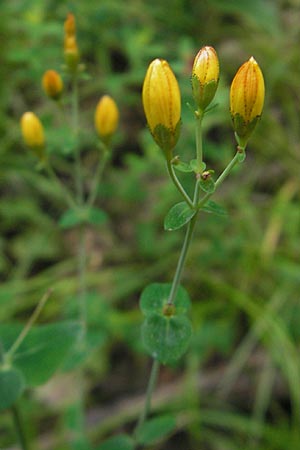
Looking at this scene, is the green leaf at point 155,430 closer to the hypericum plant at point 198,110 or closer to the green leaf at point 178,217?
the hypericum plant at point 198,110

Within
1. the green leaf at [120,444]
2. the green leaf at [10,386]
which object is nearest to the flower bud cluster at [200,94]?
the green leaf at [10,386]

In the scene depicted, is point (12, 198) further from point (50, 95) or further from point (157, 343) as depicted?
point (157, 343)

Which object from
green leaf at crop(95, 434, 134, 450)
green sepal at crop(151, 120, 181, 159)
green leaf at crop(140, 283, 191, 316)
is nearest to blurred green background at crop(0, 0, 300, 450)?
green leaf at crop(95, 434, 134, 450)

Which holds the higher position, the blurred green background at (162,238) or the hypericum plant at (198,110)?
the hypericum plant at (198,110)

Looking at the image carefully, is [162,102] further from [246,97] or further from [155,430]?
[155,430]

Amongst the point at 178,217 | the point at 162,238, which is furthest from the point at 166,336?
the point at 162,238

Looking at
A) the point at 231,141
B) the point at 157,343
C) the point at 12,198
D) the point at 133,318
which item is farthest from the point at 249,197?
the point at 157,343
